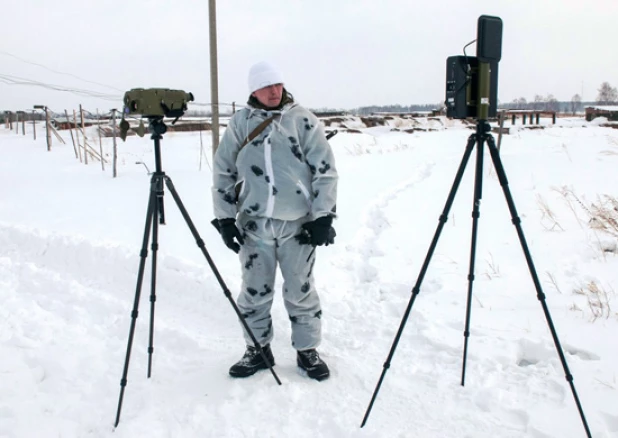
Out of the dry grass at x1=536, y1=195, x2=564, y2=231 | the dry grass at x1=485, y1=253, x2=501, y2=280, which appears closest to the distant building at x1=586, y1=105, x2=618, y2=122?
the dry grass at x1=536, y1=195, x2=564, y2=231

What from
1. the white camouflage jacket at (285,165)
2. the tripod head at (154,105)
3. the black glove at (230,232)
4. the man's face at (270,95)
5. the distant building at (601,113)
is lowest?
the black glove at (230,232)

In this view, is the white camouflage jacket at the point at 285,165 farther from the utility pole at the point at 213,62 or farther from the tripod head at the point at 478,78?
the utility pole at the point at 213,62

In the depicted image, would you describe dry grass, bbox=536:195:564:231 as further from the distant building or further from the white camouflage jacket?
the distant building

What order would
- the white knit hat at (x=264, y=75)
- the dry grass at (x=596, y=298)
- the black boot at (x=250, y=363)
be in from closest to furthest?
the white knit hat at (x=264, y=75)
the black boot at (x=250, y=363)
the dry grass at (x=596, y=298)

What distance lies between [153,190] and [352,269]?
2.52 meters

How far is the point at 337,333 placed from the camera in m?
3.42

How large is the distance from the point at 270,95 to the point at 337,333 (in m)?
1.71

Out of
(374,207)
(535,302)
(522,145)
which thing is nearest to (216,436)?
(535,302)

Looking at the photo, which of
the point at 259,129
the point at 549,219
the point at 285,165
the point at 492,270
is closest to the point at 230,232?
the point at 285,165

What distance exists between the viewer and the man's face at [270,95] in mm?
2732

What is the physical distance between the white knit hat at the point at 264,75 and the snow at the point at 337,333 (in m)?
1.72

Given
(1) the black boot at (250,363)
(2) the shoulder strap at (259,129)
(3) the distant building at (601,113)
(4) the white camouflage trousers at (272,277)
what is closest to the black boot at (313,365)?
(4) the white camouflage trousers at (272,277)

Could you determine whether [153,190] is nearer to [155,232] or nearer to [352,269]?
[155,232]

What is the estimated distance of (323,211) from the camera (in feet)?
8.95
